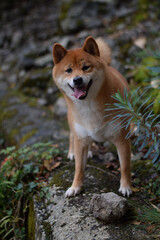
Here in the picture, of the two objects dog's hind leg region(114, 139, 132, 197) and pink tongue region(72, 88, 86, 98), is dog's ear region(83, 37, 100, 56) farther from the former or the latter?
dog's hind leg region(114, 139, 132, 197)

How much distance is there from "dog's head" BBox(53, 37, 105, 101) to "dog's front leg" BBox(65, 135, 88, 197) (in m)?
0.46

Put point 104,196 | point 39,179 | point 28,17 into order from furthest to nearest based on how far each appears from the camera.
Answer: point 28,17 < point 39,179 < point 104,196

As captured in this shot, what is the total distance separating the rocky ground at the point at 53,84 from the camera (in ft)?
6.91

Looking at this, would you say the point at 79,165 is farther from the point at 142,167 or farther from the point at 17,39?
the point at 17,39

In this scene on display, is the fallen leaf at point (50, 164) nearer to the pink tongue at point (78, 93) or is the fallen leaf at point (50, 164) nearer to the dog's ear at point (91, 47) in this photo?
the pink tongue at point (78, 93)

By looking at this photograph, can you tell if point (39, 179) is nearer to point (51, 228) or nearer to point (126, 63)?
point (51, 228)

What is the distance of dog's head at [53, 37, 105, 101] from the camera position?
216 centimetres

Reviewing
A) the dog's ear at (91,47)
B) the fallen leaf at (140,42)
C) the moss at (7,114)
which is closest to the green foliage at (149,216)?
the dog's ear at (91,47)

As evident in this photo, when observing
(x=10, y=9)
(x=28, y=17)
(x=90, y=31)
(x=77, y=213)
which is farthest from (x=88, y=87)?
(x=10, y=9)

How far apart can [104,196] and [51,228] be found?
0.55m

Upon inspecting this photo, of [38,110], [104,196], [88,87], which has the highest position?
[88,87]

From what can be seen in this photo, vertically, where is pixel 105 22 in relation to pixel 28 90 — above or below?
above

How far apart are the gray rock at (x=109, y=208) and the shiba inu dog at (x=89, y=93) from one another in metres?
0.38

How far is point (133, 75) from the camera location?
13.3 feet
